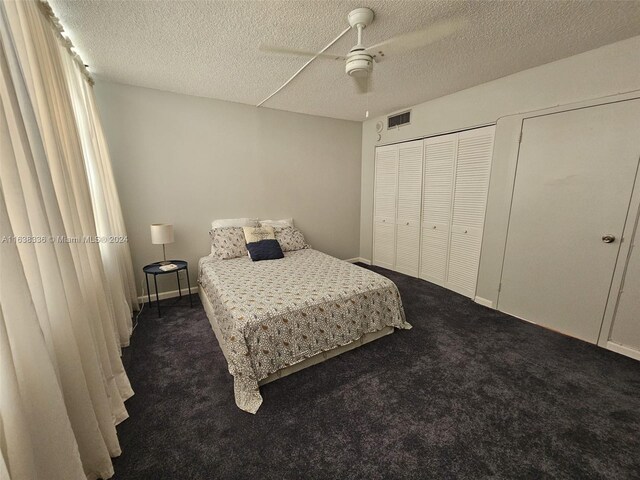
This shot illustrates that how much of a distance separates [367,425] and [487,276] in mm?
2355

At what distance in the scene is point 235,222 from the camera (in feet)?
11.9

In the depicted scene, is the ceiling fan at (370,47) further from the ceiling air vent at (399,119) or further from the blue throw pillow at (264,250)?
the blue throw pillow at (264,250)

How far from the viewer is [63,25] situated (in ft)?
6.11

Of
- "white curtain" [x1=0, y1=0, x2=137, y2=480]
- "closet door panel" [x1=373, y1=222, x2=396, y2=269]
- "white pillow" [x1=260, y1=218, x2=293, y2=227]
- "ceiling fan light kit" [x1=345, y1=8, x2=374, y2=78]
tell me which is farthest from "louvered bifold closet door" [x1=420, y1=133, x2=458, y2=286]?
"white curtain" [x1=0, y1=0, x2=137, y2=480]

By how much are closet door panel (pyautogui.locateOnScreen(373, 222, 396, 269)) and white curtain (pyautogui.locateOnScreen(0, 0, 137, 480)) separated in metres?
3.68

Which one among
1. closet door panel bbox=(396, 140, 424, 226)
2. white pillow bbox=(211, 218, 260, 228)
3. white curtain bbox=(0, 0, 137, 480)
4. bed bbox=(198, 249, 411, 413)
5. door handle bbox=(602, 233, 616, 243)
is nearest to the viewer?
white curtain bbox=(0, 0, 137, 480)

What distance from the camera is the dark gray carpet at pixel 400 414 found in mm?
1380

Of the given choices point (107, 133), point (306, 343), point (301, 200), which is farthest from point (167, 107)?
point (306, 343)

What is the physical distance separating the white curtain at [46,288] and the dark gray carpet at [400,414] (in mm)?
357

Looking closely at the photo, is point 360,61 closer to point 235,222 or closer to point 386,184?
point 235,222

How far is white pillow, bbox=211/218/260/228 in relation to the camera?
11.6 feet

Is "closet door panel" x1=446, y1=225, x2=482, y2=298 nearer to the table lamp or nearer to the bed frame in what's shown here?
the bed frame

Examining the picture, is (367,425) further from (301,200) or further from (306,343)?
(301,200)

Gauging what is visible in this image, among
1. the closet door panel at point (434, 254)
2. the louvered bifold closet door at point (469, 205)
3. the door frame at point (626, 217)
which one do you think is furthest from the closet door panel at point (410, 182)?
the door frame at point (626, 217)
